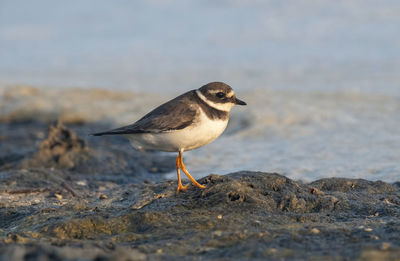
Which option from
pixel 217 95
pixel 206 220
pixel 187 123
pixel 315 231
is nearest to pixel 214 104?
pixel 217 95

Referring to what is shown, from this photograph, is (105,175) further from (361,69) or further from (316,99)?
(361,69)

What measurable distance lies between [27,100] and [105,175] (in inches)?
262

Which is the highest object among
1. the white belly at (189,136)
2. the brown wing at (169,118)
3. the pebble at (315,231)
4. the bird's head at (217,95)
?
the bird's head at (217,95)

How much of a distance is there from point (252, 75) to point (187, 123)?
14631 mm

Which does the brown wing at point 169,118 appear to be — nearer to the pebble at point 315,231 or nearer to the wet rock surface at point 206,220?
the wet rock surface at point 206,220

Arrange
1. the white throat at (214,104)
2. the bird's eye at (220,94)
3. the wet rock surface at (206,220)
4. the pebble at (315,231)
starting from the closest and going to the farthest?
the wet rock surface at (206,220) < the pebble at (315,231) < the white throat at (214,104) < the bird's eye at (220,94)

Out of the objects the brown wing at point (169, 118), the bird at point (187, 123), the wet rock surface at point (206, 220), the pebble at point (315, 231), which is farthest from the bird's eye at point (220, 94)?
Result: the pebble at point (315, 231)

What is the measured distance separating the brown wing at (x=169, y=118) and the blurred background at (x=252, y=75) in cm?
242

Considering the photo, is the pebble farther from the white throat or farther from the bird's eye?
the bird's eye

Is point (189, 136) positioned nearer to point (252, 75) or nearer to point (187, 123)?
point (187, 123)

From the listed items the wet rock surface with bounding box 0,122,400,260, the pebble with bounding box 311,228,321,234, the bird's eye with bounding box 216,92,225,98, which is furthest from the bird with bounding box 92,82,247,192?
the pebble with bounding box 311,228,321,234

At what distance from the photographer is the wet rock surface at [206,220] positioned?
11.4 feet

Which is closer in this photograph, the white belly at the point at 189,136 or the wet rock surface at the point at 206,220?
the wet rock surface at the point at 206,220

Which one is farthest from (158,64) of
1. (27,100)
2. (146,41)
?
(27,100)
